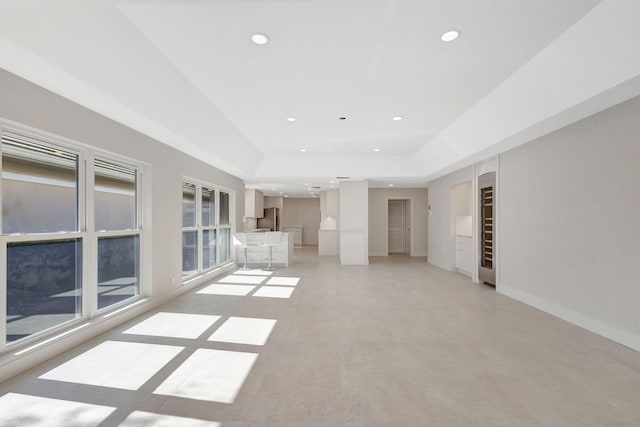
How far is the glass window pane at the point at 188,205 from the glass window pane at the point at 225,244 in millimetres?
1607

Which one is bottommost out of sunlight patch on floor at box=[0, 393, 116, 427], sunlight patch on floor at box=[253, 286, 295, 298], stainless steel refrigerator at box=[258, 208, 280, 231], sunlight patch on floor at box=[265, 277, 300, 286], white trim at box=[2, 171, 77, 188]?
sunlight patch on floor at box=[265, 277, 300, 286]

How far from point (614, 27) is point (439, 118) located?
262cm

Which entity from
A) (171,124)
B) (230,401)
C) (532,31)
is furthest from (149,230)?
(532,31)

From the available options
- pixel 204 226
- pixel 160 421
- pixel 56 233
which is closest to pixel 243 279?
pixel 204 226

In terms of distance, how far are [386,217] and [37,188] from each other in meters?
9.72

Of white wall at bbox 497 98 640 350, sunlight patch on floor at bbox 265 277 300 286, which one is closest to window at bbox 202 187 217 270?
sunlight patch on floor at bbox 265 277 300 286

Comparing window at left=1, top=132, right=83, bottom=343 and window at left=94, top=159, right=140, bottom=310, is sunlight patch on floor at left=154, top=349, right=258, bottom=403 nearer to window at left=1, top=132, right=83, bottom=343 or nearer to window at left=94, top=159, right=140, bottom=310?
window at left=1, top=132, right=83, bottom=343

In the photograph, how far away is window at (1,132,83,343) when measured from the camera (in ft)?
8.65

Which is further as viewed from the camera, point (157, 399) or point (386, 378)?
point (386, 378)

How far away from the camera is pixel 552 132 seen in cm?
427

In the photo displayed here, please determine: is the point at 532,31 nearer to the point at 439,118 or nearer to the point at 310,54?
the point at 310,54

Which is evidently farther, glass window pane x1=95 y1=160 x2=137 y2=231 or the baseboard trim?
glass window pane x1=95 y1=160 x2=137 y2=231

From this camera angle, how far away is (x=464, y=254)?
7242mm

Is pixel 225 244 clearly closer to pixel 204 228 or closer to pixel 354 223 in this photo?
pixel 204 228
